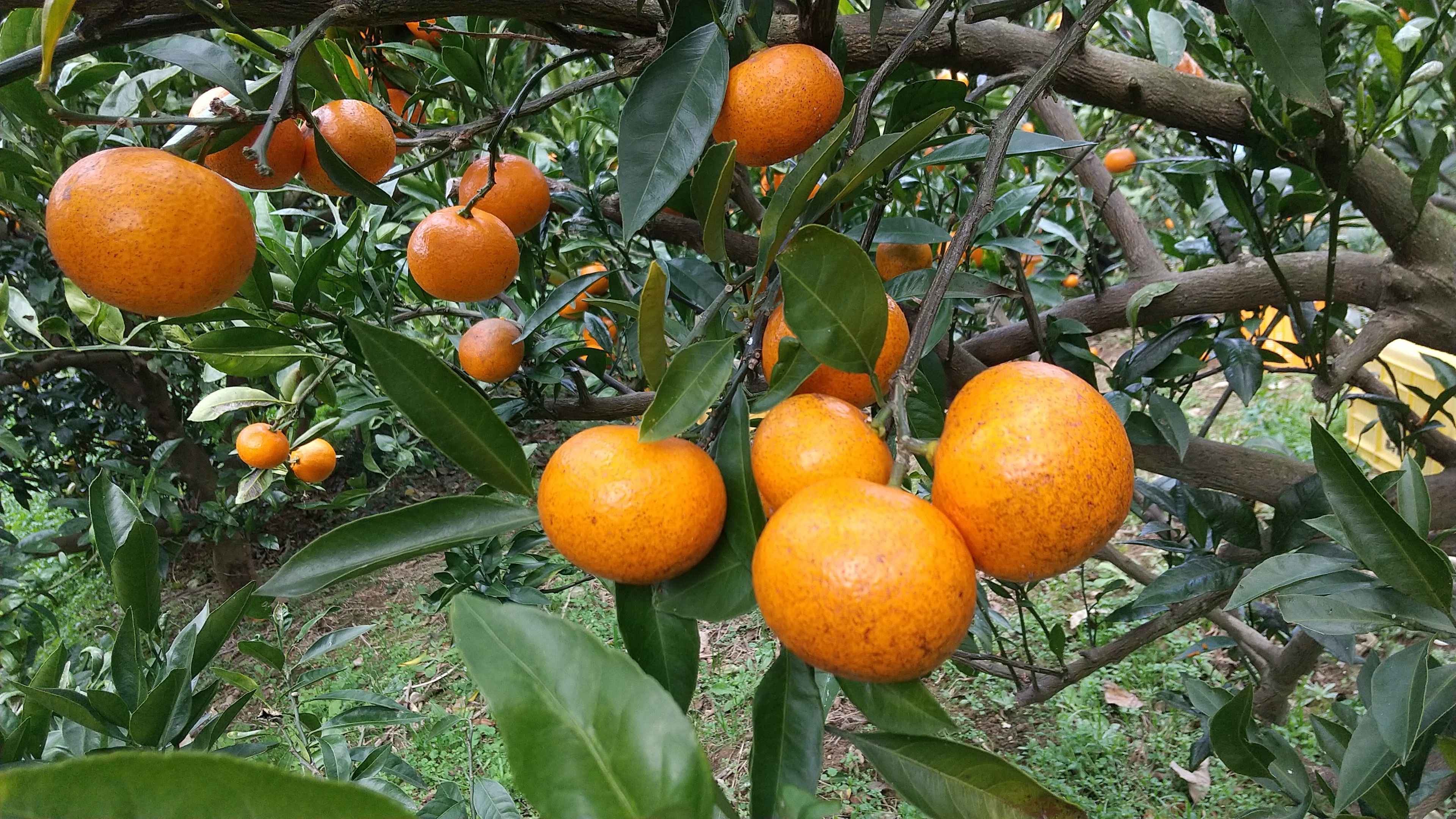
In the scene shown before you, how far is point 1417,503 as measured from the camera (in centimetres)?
71

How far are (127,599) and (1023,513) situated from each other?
0.77 m

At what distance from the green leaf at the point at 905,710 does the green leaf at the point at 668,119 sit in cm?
33

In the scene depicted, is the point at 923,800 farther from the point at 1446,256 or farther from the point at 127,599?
the point at 1446,256

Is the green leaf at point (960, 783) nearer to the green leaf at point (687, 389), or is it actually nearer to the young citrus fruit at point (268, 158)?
the green leaf at point (687, 389)

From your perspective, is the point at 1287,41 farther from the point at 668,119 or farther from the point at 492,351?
the point at 492,351

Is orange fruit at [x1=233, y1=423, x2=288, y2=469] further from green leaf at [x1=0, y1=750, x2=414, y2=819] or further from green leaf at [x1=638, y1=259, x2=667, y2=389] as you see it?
green leaf at [x1=0, y1=750, x2=414, y2=819]

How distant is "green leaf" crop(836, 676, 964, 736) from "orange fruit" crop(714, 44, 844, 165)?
15.2 inches

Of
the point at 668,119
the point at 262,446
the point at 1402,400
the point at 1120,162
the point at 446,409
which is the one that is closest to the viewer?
the point at 446,409

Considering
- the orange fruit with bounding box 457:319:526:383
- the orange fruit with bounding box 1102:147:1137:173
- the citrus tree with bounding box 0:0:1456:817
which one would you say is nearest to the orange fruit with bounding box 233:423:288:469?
the citrus tree with bounding box 0:0:1456:817

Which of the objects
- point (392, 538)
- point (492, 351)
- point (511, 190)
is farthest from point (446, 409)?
point (492, 351)

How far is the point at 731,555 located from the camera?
0.50m

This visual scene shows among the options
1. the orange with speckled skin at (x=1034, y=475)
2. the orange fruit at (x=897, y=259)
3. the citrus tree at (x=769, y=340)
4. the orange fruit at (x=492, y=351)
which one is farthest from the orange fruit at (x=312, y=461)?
the orange with speckled skin at (x=1034, y=475)

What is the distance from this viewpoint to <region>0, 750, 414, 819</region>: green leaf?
260mm

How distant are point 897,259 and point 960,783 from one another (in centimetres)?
61
